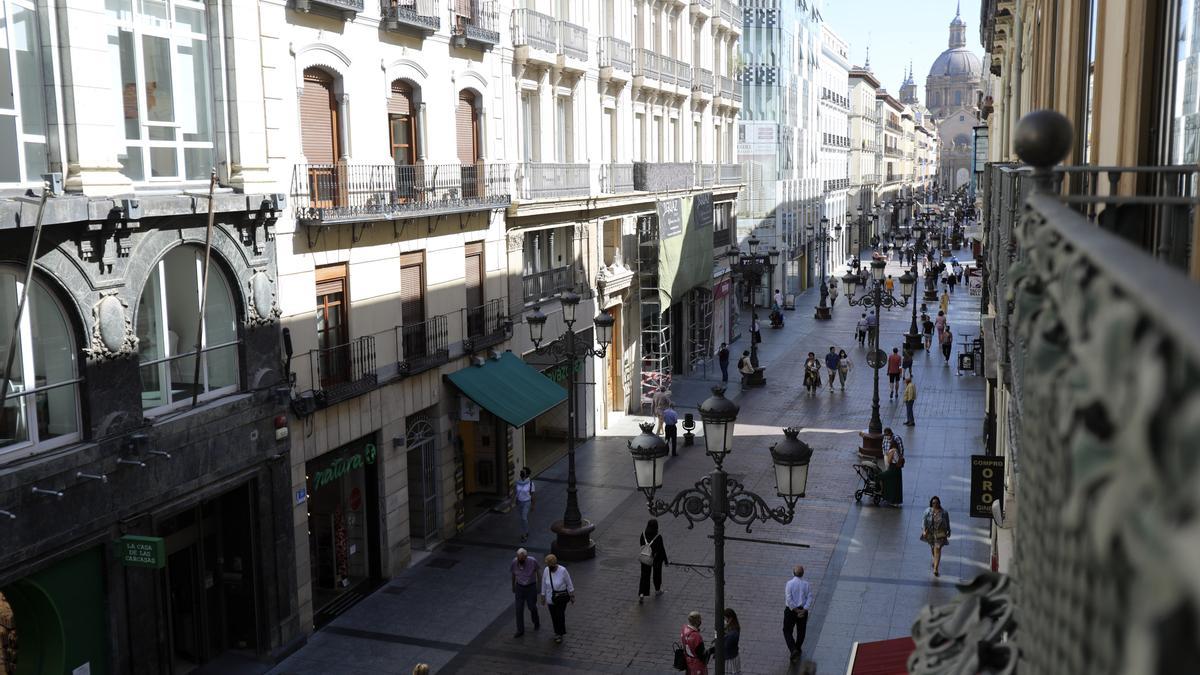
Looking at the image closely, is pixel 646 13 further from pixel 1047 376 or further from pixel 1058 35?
pixel 1047 376

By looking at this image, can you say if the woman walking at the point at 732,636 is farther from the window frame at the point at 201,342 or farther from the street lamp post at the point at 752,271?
the street lamp post at the point at 752,271

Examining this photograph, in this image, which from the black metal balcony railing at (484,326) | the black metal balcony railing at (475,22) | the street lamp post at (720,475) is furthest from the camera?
the black metal balcony railing at (484,326)

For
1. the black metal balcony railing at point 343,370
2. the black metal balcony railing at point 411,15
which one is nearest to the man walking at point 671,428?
the black metal balcony railing at point 343,370

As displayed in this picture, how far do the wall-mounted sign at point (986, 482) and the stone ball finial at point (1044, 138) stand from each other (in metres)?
12.9

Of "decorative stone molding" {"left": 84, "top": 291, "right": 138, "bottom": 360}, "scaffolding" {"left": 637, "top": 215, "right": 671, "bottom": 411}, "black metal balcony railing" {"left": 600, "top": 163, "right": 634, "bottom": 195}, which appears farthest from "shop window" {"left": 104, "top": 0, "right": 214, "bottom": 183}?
"scaffolding" {"left": 637, "top": 215, "right": 671, "bottom": 411}

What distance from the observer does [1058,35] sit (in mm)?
12062

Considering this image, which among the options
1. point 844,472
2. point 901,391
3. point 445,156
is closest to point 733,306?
point 901,391

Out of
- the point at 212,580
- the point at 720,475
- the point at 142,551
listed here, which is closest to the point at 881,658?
the point at 720,475

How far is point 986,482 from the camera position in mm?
15984

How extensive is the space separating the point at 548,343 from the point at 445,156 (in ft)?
22.6

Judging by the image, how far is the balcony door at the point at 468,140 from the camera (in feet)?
79.7

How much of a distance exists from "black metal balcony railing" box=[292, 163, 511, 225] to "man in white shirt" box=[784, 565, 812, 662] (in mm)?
9557

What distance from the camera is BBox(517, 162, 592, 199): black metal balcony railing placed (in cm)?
2714

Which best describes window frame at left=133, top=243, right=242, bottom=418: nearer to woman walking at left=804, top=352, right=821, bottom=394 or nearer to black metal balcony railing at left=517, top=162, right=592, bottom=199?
black metal balcony railing at left=517, top=162, right=592, bottom=199
